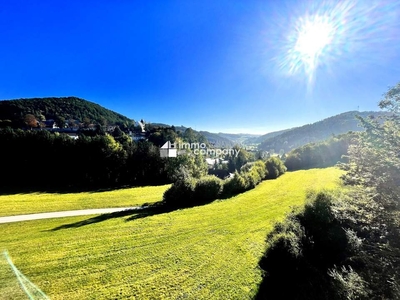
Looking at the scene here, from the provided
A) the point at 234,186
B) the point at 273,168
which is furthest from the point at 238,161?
the point at 234,186

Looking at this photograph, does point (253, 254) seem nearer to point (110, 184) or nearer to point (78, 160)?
point (110, 184)

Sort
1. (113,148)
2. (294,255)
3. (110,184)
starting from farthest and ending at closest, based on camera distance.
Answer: (113,148)
(110,184)
(294,255)

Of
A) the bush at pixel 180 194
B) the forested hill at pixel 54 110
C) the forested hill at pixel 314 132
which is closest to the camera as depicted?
the bush at pixel 180 194

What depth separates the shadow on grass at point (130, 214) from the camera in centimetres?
1500

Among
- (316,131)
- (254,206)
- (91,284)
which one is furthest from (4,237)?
(316,131)

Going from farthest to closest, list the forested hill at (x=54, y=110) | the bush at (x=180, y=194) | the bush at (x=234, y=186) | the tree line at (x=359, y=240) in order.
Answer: the forested hill at (x=54, y=110)
the bush at (x=234, y=186)
the bush at (x=180, y=194)
the tree line at (x=359, y=240)

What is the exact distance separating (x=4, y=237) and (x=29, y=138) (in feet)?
109

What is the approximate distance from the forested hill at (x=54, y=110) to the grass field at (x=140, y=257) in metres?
89.8

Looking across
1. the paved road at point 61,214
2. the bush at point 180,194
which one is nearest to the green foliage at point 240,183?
the bush at point 180,194

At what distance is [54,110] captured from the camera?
10706cm

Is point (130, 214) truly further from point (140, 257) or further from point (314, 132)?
point (314, 132)

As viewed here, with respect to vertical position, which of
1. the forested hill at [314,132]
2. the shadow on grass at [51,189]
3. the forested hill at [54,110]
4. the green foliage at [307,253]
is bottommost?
the green foliage at [307,253]

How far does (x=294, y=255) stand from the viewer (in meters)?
9.30

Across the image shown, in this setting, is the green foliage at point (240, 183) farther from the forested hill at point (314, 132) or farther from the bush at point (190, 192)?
the forested hill at point (314, 132)
